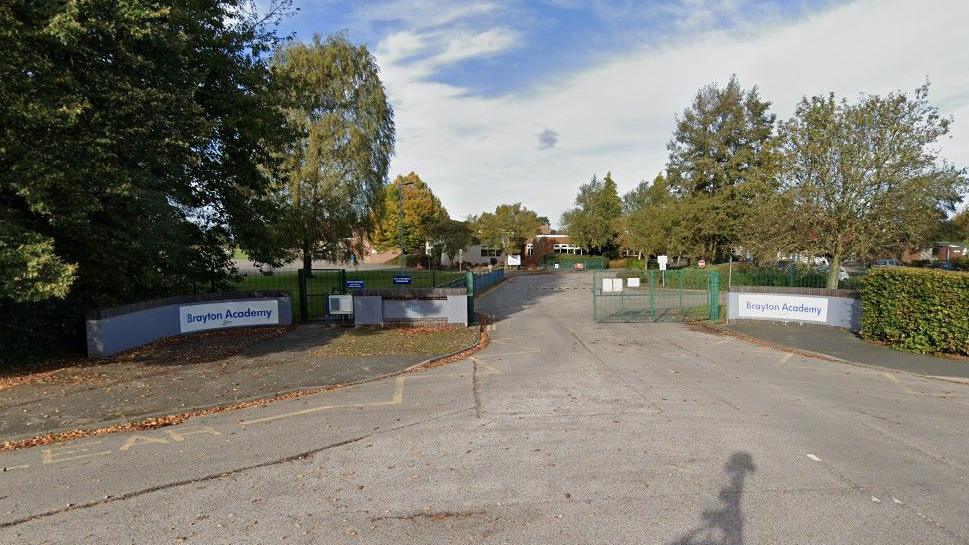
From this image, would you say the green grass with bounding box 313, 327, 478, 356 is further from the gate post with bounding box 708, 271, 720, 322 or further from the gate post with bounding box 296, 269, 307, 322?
the gate post with bounding box 708, 271, 720, 322

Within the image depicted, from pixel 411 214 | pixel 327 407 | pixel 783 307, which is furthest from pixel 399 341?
pixel 411 214

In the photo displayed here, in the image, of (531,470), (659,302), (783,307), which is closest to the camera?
(531,470)

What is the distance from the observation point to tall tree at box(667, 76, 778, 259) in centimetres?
3816

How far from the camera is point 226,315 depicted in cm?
1606

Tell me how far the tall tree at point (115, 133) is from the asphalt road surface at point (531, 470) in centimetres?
503

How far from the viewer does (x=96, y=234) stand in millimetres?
10820

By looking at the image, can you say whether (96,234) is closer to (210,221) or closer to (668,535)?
(210,221)

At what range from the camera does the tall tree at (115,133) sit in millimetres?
8945

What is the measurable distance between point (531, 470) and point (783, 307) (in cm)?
1453

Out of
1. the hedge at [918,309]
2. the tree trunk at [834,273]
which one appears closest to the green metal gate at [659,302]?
the tree trunk at [834,273]

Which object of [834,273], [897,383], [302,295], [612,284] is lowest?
[897,383]

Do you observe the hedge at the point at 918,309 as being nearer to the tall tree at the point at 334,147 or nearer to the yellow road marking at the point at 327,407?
the yellow road marking at the point at 327,407

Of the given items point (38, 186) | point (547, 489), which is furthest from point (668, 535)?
point (38, 186)

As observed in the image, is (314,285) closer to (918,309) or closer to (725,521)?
(725,521)
